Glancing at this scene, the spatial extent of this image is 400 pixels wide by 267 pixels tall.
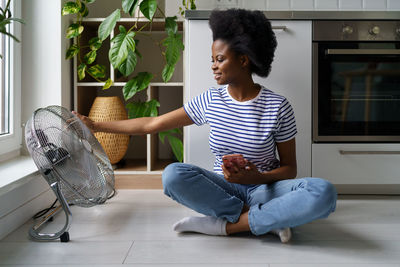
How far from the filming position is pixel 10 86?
2307mm

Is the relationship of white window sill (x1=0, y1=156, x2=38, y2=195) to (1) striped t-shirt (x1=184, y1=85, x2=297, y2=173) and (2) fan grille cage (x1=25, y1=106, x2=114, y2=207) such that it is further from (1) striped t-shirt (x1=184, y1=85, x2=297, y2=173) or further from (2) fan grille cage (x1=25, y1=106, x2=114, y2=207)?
(1) striped t-shirt (x1=184, y1=85, x2=297, y2=173)

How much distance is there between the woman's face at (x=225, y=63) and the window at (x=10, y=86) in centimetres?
116

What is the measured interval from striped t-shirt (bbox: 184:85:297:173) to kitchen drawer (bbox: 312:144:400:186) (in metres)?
0.55

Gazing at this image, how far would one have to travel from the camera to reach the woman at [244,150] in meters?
1.63

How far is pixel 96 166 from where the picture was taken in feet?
5.24

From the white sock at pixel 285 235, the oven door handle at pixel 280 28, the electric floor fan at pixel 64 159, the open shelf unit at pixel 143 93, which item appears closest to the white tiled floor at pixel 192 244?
the white sock at pixel 285 235

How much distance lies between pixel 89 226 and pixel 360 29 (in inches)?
63.1

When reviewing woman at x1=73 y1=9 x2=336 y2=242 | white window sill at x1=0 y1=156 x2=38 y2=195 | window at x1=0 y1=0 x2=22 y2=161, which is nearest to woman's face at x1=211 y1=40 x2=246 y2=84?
woman at x1=73 y1=9 x2=336 y2=242

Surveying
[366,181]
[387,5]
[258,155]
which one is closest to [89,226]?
[258,155]

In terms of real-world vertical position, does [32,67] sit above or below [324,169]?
above

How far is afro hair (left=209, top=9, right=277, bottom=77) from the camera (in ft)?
5.58

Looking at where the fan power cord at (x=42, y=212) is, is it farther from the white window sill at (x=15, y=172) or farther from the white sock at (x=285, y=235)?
the white sock at (x=285, y=235)

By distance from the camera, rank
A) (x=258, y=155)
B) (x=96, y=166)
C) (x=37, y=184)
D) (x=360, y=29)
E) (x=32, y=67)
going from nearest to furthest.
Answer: (x=96, y=166) → (x=258, y=155) → (x=37, y=184) → (x=360, y=29) → (x=32, y=67)

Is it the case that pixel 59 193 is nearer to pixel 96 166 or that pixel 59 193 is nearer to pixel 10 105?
pixel 96 166
